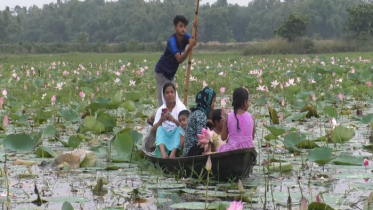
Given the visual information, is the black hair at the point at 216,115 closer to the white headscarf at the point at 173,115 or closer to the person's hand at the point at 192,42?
the white headscarf at the point at 173,115

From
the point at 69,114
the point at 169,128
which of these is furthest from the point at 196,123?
the point at 69,114

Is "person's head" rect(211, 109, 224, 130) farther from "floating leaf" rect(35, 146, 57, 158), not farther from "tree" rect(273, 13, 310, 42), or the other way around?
"tree" rect(273, 13, 310, 42)

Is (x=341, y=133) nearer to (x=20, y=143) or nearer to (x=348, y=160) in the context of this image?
(x=348, y=160)

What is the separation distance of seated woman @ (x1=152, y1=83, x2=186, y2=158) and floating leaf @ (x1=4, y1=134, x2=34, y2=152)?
0.97 m

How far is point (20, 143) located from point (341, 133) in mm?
2467

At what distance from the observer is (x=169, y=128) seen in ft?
18.6

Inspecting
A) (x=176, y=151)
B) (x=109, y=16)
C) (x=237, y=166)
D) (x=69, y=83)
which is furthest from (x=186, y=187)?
(x=109, y=16)

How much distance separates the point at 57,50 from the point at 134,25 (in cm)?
3549

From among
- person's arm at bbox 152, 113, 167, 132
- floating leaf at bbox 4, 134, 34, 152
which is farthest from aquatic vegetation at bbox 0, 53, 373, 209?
person's arm at bbox 152, 113, 167, 132

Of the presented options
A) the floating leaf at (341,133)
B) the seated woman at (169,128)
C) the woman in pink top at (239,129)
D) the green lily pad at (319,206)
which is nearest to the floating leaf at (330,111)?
the floating leaf at (341,133)

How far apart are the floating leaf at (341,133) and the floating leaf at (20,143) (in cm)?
233

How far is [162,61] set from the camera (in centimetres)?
709

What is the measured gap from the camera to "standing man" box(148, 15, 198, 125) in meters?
6.56

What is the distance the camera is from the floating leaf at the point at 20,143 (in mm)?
5418
